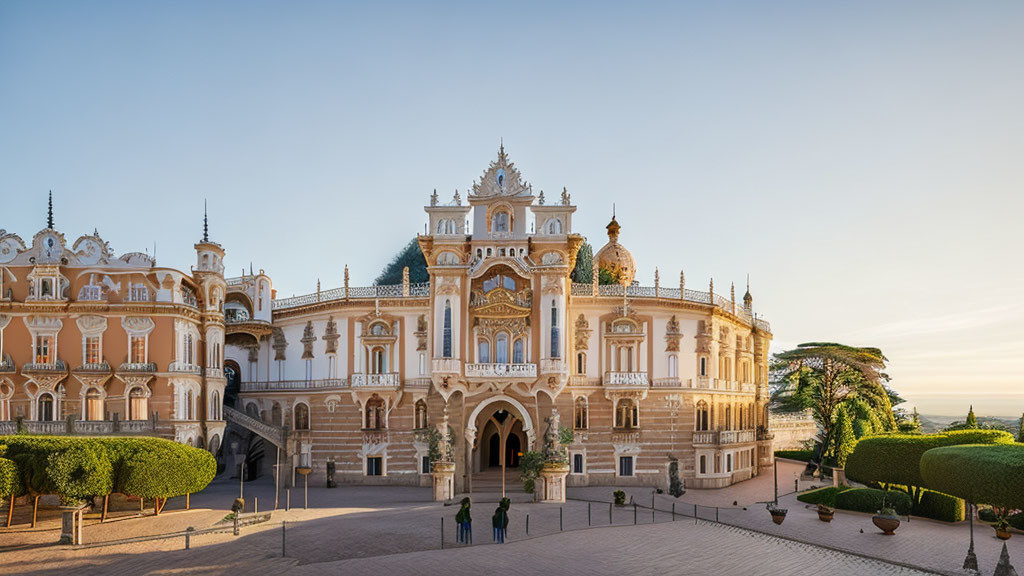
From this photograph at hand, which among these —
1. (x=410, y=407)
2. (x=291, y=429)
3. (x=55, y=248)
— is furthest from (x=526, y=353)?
(x=55, y=248)

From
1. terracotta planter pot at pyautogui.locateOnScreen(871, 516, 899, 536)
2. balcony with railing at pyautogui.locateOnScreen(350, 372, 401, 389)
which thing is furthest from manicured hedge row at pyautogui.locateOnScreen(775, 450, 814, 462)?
balcony with railing at pyautogui.locateOnScreen(350, 372, 401, 389)

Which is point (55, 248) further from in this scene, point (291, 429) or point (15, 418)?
point (291, 429)

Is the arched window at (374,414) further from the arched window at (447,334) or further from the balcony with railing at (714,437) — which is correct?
the balcony with railing at (714,437)

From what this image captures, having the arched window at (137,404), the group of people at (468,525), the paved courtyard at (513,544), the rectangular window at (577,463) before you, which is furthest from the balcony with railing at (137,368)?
the rectangular window at (577,463)

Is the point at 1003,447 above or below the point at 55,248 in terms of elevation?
below

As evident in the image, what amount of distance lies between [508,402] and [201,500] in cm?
1830

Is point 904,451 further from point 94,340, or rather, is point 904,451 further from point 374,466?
point 94,340

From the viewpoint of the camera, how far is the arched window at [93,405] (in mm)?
44250

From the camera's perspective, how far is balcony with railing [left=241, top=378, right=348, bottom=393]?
50.8 meters

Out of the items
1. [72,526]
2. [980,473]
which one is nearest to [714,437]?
[980,473]

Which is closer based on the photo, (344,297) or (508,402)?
(508,402)

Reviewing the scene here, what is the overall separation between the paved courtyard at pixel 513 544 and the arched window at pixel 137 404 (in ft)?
21.7

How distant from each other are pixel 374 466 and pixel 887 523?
3061cm

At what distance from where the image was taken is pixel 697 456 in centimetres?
4969
